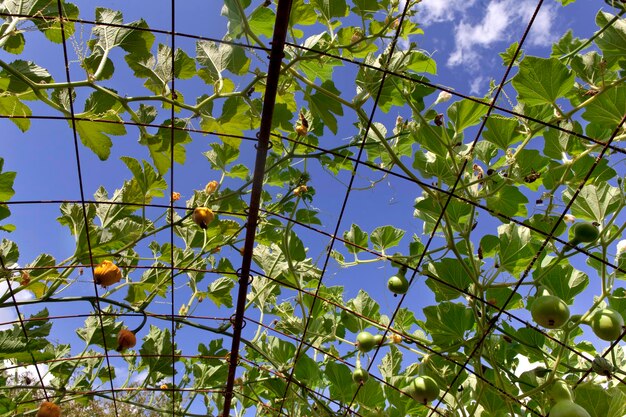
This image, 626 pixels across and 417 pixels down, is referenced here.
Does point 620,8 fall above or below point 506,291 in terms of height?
above

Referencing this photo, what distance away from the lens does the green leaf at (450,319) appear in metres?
1.51

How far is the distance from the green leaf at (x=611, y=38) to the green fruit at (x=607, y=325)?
669mm

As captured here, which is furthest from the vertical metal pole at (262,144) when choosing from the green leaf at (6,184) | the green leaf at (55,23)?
the green leaf at (6,184)

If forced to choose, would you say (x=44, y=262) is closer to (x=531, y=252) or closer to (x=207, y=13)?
(x=207, y=13)

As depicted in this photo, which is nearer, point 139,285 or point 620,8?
point 620,8

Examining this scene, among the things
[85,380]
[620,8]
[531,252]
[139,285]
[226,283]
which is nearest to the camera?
[620,8]

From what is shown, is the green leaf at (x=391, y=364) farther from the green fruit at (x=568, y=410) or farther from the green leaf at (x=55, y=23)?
the green leaf at (x=55, y=23)

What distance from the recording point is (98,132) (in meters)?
1.36

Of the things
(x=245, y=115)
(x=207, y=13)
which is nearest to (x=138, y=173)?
(x=245, y=115)

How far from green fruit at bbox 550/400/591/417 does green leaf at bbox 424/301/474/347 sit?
14.0 inches

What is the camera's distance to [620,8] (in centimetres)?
122

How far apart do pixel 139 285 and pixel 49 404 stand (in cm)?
45

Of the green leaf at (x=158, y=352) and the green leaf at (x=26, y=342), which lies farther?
the green leaf at (x=158, y=352)

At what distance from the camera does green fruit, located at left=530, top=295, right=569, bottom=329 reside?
4.02 ft
